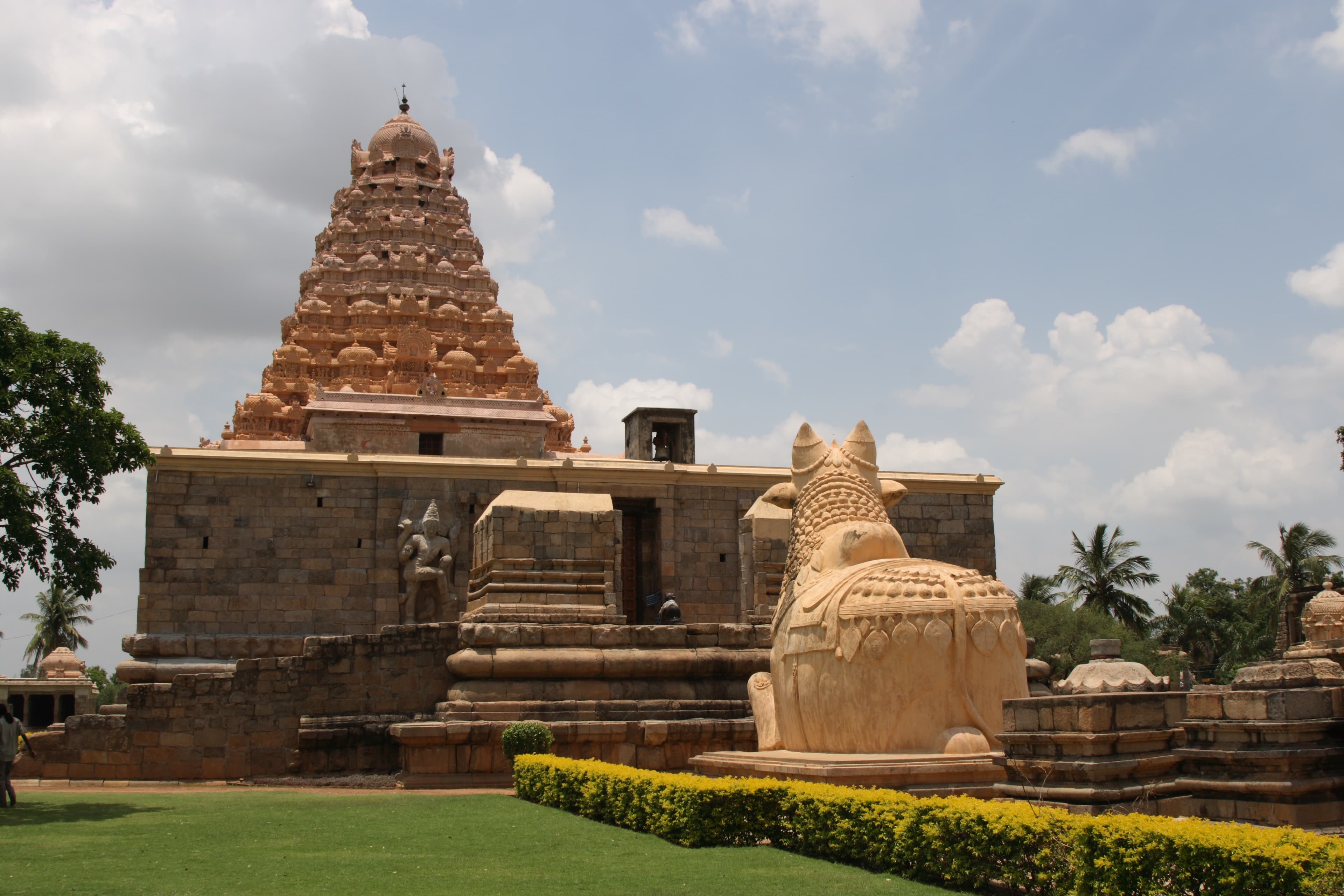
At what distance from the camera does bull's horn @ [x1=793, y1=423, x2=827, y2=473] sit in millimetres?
9969

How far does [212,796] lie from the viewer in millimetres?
11094

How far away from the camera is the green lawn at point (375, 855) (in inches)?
246

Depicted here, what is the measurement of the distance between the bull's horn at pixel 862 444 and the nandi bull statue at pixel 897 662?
4.47 feet

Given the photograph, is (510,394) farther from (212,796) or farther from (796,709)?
(796,709)

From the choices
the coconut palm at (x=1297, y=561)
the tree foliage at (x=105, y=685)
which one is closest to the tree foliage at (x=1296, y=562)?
the coconut palm at (x=1297, y=561)

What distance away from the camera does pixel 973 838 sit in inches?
231

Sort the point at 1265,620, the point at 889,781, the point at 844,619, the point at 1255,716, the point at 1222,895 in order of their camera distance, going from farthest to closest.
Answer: the point at 1265,620
the point at 844,619
the point at 889,781
the point at 1255,716
the point at 1222,895

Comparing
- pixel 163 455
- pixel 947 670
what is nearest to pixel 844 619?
pixel 947 670

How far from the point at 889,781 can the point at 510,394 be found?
2988 cm

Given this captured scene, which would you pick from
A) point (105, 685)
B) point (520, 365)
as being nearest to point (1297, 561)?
point (520, 365)

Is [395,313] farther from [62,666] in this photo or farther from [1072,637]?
[1072,637]

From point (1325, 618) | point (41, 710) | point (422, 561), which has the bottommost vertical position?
point (41, 710)

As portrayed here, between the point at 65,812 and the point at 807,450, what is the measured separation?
6.87 metres

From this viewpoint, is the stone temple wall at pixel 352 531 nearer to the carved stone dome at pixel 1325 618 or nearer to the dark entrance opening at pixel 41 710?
the carved stone dome at pixel 1325 618
